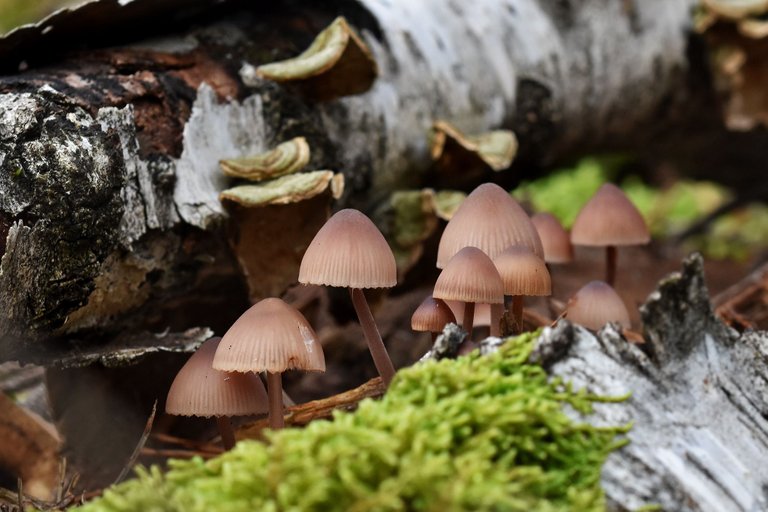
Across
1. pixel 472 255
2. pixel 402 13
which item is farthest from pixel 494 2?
pixel 472 255

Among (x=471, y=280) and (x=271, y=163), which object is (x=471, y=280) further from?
(x=271, y=163)

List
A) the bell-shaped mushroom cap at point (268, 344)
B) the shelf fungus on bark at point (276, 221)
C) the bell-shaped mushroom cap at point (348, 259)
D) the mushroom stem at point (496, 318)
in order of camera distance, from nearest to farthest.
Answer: the bell-shaped mushroom cap at point (268, 344) < the bell-shaped mushroom cap at point (348, 259) < the mushroom stem at point (496, 318) < the shelf fungus on bark at point (276, 221)

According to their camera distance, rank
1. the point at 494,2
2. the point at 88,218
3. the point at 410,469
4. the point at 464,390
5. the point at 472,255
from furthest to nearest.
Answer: the point at 494,2
the point at 88,218
the point at 472,255
the point at 464,390
the point at 410,469

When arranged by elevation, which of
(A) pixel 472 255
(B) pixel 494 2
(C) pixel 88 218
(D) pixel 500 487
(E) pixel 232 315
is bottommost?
(E) pixel 232 315

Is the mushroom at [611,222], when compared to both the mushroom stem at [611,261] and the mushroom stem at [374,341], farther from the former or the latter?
the mushroom stem at [374,341]

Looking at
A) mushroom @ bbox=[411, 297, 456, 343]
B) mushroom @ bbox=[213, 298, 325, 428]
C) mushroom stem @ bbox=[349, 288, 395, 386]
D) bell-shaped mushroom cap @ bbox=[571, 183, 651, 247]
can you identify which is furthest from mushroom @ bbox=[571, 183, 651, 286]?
mushroom @ bbox=[213, 298, 325, 428]

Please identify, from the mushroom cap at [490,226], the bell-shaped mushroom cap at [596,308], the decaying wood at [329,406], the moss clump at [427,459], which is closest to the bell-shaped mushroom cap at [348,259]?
the mushroom cap at [490,226]

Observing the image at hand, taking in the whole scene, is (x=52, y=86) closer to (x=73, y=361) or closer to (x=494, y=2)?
(x=73, y=361)
